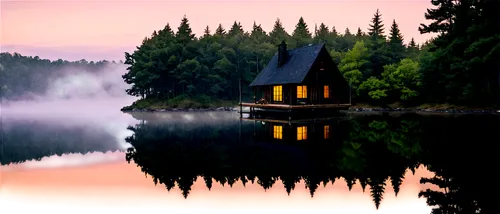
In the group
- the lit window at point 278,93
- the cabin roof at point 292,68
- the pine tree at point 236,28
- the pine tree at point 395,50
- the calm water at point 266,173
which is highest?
the pine tree at point 236,28

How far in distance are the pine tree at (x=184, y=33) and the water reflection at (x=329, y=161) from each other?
4475 cm

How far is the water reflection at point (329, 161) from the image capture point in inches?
330

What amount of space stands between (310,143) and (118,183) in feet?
28.3

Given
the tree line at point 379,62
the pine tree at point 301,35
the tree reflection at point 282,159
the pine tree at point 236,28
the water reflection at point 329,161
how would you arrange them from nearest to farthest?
the water reflection at point 329,161 < the tree reflection at point 282,159 < the tree line at point 379,62 < the pine tree at point 301,35 < the pine tree at point 236,28

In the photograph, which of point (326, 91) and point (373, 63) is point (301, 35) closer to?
point (373, 63)

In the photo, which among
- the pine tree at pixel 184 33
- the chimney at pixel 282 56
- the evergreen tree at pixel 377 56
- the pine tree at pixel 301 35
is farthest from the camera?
the pine tree at pixel 301 35

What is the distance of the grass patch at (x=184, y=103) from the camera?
177 ft

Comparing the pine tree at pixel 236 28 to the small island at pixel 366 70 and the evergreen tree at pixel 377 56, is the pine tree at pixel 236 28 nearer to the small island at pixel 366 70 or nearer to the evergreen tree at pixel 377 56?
the small island at pixel 366 70

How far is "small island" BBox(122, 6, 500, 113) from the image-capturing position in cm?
3128

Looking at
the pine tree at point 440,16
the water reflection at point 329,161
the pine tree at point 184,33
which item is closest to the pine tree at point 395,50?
the pine tree at point 440,16

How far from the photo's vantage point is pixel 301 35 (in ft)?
245

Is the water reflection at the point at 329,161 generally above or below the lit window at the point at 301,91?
below

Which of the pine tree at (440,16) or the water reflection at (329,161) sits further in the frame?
the pine tree at (440,16)

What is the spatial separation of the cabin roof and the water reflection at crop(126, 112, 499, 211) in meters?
14.5
